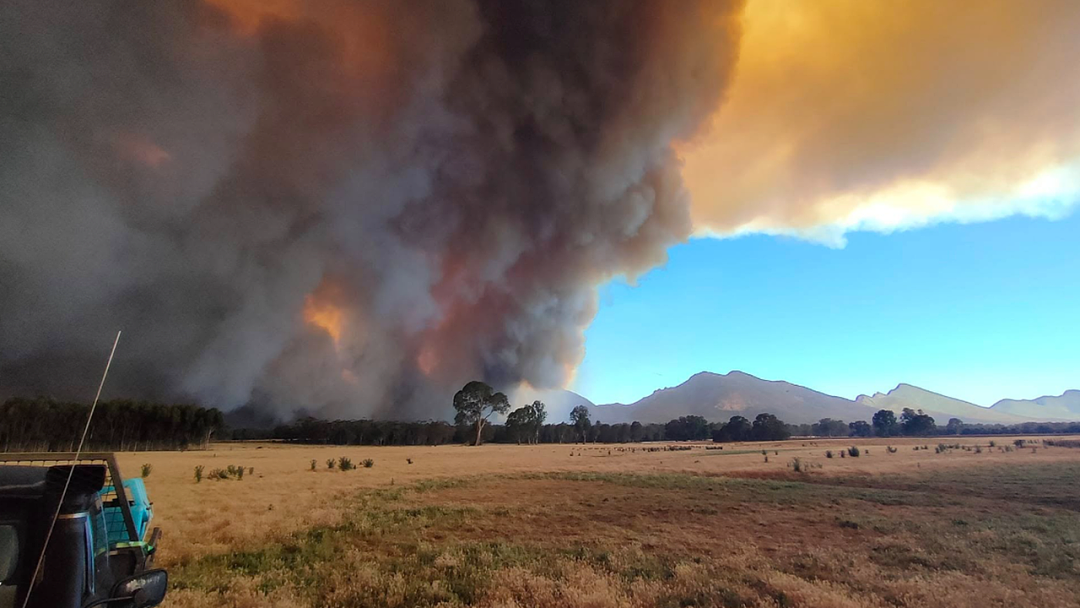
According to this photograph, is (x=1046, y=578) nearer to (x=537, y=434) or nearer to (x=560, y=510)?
(x=560, y=510)

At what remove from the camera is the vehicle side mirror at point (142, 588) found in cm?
295

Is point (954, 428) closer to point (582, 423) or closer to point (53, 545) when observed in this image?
point (582, 423)

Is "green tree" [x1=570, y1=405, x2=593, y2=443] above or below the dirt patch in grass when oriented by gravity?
above

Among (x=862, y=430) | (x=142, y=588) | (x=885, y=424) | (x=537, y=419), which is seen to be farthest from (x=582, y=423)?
(x=142, y=588)

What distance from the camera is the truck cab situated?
2.77 metres

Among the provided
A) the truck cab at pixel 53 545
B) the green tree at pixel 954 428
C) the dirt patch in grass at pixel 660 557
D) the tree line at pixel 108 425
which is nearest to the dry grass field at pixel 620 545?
the dirt patch in grass at pixel 660 557

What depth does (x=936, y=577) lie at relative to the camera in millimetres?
9156

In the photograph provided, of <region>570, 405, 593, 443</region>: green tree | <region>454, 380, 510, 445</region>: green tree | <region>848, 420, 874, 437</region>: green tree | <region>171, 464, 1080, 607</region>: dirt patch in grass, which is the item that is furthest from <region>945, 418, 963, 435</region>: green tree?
<region>171, 464, 1080, 607</region>: dirt patch in grass

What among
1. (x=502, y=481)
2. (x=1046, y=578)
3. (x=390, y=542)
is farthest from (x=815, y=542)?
(x=502, y=481)

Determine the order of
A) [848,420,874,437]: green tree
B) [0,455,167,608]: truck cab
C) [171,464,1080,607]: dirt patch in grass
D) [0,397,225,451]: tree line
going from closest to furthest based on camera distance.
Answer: [0,455,167,608]: truck cab < [171,464,1080,607]: dirt patch in grass < [0,397,225,451]: tree line < [848,420,874,437]: green tree

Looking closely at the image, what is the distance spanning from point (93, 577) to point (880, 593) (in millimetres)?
10631

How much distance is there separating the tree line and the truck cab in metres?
60.3

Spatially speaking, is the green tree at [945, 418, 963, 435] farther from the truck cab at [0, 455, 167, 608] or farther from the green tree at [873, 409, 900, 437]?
the truck cab at [0, 455, 167, 608]

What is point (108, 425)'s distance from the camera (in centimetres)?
6319
